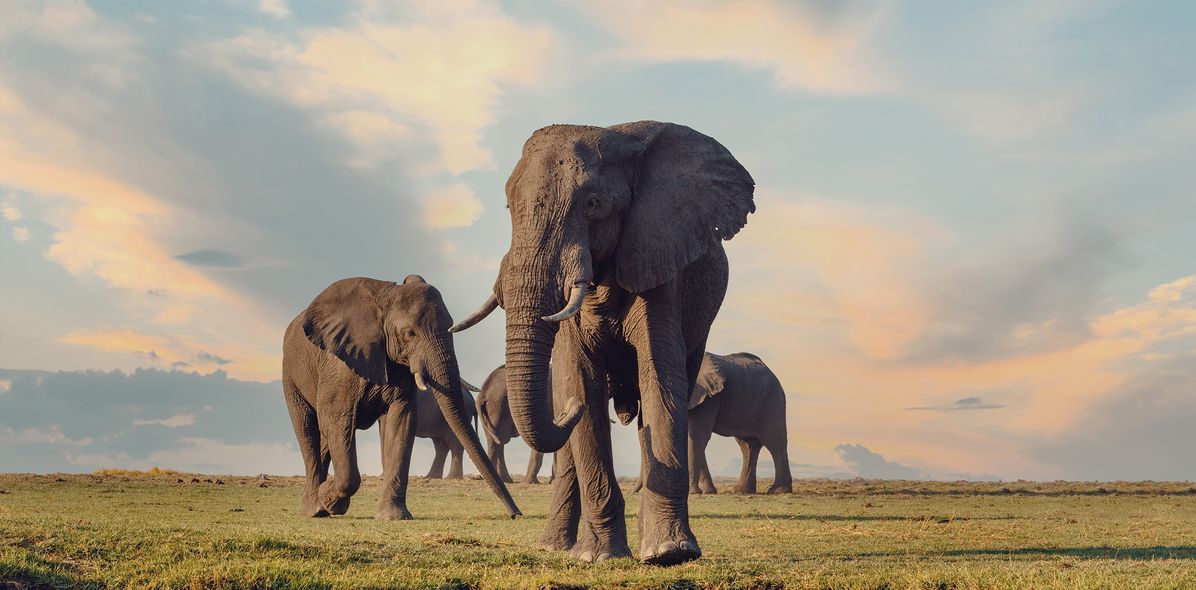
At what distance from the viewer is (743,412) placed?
31156mm

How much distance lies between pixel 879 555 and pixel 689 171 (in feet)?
16.7

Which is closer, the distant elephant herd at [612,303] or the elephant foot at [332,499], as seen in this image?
the distant elephant herd at [612,303]

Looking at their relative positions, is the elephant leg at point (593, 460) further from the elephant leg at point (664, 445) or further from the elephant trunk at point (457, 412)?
the elephant trunk at point (457, 412)

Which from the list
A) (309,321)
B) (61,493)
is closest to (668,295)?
(309,321)

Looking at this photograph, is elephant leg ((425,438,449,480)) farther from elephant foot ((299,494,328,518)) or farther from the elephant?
the elephant

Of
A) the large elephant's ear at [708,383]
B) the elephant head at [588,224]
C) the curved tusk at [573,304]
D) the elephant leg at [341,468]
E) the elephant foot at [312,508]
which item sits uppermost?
the large elephant's ear at [708,383]

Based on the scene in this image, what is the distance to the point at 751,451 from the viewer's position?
32250 millimetres

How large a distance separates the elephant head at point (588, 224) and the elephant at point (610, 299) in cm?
1

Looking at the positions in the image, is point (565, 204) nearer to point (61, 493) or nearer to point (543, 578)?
point (543, 578)

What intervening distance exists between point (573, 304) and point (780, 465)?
22223 millimetres

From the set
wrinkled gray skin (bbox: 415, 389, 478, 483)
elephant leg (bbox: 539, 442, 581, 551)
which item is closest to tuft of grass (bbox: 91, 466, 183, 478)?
wrinkled gray skin (bbox: 415, 389, 478, 483)

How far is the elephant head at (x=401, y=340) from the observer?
18125mm

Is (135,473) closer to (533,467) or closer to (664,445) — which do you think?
(533,467)

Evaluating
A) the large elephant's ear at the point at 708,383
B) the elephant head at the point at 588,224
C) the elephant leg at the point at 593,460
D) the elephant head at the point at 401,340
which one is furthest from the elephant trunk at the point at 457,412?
the large elephant's ear at the point at 708,383
